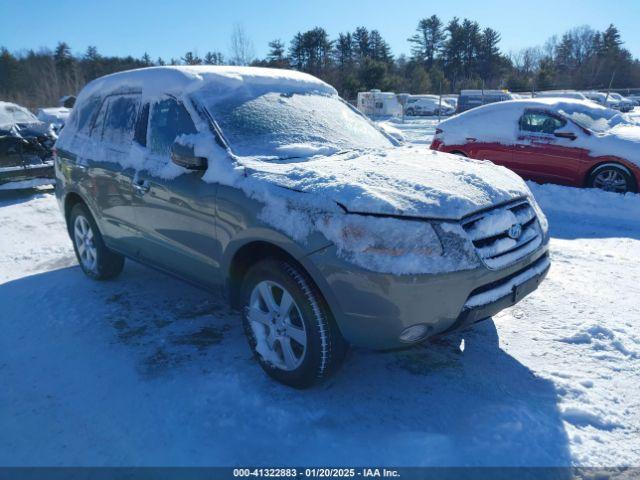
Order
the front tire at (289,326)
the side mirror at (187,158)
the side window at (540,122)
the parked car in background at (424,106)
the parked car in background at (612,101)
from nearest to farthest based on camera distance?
the front tire at (289,326), the side mirror at (187,158), the side window at (540,122), the parked car in background at (612,101), the parked car in background at (424,106)

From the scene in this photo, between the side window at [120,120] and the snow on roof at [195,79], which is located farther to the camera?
the side window at [120,120]

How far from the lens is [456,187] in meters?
2.76

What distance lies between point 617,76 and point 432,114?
34633mm

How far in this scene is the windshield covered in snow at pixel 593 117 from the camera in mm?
7586

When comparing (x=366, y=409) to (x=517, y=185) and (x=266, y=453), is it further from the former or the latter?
(x=517, y=185)

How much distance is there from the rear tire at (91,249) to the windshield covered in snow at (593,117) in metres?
7.03

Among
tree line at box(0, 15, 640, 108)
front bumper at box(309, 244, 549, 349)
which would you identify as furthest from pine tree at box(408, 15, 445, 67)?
front bumper at box(309, 244, 549, 349)

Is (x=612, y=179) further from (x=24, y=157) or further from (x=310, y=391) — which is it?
(x=24, y=157)

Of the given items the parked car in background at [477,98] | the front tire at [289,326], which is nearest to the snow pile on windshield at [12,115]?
the front tire at [289,326]

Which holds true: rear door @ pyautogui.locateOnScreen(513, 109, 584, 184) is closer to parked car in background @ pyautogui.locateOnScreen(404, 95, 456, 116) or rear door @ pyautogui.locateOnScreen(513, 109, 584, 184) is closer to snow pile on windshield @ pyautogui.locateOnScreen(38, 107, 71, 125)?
snow pile on windshield @ pyautogui.locateOnScreen(38, 107, 71, 125)

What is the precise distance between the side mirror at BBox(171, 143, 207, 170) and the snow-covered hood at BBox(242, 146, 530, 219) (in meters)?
0.32

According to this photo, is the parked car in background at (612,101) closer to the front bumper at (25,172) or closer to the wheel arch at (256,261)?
the front bumper at (25,172)

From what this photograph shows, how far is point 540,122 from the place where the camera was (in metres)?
7.92

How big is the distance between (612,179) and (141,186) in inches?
264
